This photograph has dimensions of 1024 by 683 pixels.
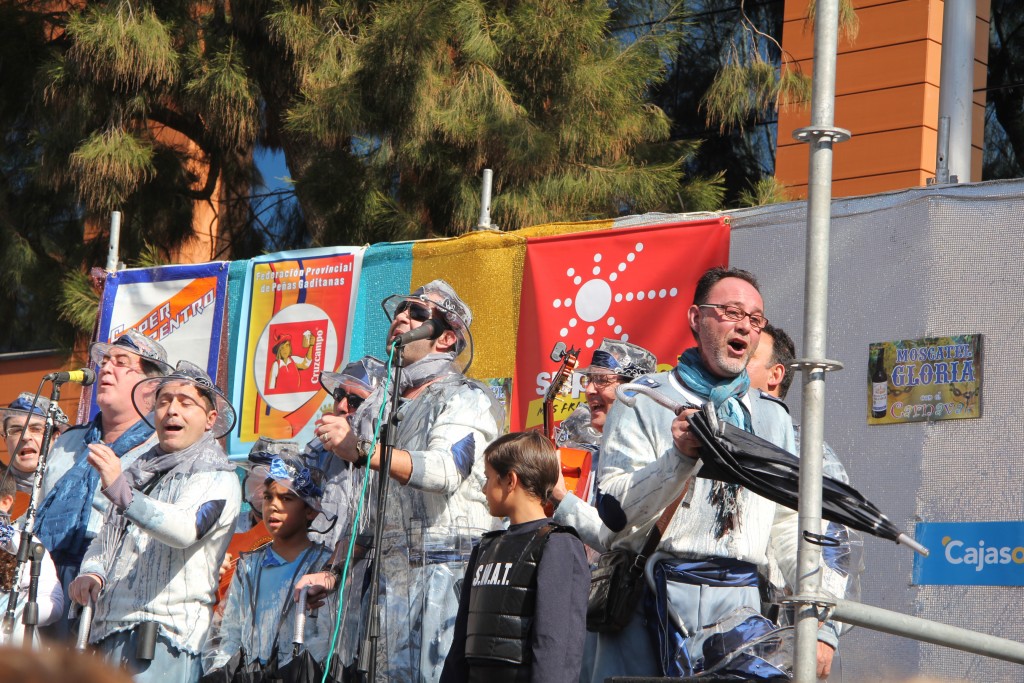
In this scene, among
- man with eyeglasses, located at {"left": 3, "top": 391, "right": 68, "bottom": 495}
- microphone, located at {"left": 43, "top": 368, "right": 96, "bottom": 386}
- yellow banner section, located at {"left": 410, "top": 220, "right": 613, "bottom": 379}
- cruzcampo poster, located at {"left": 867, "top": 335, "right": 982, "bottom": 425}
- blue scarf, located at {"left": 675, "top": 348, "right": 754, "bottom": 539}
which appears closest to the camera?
blue scarf, located at {"left": 675, "top": 348, "right": 754, "bottom": 539}

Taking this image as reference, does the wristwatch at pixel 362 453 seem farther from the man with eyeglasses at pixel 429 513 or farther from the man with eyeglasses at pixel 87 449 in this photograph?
the man with eyeglasses at pixel 87 449

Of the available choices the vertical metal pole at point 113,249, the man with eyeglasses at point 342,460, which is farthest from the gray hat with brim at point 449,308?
the vertical metal pole at point 113,249

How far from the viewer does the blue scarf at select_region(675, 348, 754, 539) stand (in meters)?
3.52

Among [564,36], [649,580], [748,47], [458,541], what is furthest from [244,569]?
[748,47]

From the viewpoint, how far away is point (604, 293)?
5.84m

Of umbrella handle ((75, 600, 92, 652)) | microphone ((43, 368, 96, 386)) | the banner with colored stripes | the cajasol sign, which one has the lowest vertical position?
umbrella handle ((75, 600, 92, 652))

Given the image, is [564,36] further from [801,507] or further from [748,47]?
[801,507]

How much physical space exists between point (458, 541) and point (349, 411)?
1.06m

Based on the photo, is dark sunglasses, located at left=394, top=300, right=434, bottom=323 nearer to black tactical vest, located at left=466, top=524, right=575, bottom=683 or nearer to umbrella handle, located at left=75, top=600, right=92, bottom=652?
black tactical vest, located at left=466, top=524, right=575, bottom=683

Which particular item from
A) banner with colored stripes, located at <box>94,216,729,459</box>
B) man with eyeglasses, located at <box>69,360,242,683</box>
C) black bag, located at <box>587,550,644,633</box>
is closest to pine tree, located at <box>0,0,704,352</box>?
banner with colored stripes, located at <box>94,216,729,459</box>

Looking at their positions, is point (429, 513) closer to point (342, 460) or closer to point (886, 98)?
point (342, 460)

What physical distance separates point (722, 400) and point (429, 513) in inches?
51.8

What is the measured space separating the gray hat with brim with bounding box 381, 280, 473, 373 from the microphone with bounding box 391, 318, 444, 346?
51 mm

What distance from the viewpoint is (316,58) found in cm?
917
